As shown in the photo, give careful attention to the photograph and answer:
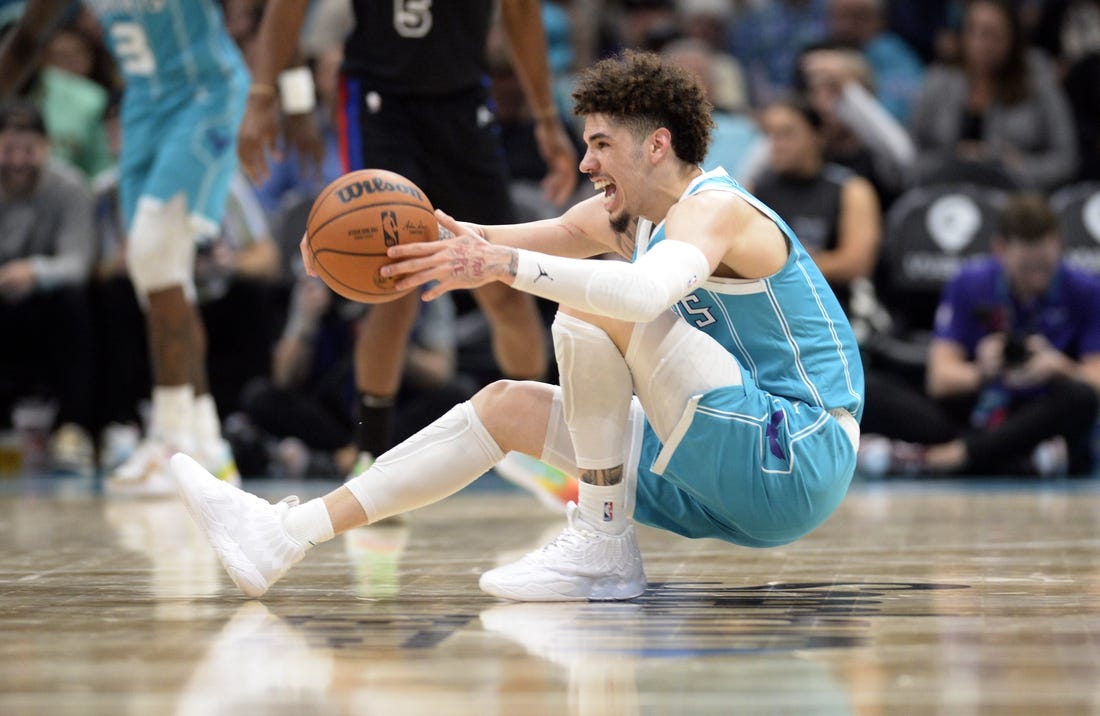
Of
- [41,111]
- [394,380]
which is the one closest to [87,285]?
[41,111]

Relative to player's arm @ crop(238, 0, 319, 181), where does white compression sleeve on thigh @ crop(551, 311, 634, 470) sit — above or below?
below

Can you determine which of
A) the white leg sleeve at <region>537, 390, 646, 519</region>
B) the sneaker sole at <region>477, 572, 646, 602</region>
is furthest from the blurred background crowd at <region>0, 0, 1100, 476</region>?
the sneaker sole at <region>477, 572, 646, 602</region>

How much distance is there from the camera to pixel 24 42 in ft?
19.3

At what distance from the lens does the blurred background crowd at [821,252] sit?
7.13 m

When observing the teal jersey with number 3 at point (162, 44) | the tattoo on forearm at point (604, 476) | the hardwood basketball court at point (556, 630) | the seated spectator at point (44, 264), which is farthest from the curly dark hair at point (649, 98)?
the seated spectator at point (44, 264)

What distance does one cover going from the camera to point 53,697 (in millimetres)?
2270

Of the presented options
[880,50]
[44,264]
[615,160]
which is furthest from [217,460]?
[880,50]

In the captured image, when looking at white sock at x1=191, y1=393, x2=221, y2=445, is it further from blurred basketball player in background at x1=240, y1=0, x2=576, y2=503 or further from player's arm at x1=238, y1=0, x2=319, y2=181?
player's arm at x1=238, y1=0, x2=319, y2=181

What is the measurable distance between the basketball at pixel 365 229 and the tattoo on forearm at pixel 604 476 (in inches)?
21.5

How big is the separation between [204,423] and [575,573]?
10.2 feet

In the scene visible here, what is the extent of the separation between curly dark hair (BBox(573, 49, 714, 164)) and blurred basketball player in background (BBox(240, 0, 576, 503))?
1.71 m

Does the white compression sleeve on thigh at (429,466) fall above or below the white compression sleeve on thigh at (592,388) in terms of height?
below

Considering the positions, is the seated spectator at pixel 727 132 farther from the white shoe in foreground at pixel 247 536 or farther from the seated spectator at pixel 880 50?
the white shoe in foreground at pixel 247 536

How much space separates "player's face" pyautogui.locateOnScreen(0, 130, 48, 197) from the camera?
7961mm
